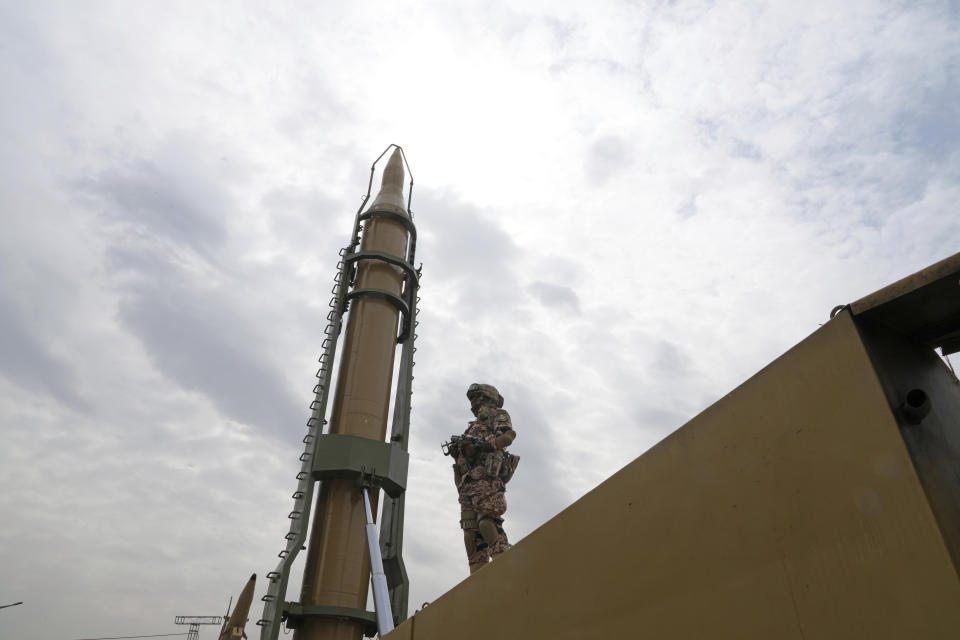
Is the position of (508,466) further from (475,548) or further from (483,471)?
(475,548)

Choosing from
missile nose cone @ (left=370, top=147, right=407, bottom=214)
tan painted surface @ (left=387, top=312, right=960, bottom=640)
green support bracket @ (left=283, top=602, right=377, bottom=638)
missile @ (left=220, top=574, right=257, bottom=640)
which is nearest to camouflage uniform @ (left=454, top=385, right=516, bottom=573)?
green support bracket @ (left=283, top=602, right=377, bottom=638)

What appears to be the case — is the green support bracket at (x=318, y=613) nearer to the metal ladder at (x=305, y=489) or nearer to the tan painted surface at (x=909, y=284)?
the metal ladder at (x=305, y=489)

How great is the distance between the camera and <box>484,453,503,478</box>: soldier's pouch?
6.67m

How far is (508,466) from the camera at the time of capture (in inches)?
271

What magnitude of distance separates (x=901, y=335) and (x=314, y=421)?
7.65 m

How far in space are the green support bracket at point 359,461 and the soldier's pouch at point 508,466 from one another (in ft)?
6.44

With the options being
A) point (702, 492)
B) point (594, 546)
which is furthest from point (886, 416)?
point (594, 546)

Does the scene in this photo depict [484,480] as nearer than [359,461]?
Yes

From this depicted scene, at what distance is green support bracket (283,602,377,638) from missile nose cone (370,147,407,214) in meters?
6.05

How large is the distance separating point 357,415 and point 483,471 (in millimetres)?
2435

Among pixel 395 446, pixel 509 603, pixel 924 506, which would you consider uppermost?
pixel 395 446

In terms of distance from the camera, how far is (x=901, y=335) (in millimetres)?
1763

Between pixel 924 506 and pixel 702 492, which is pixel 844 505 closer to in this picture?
pixel 924 506

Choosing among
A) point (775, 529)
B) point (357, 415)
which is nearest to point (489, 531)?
point (357, 415)
